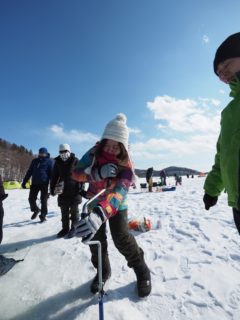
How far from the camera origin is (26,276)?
10.4 ft

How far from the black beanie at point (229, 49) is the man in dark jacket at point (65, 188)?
12.0 ft

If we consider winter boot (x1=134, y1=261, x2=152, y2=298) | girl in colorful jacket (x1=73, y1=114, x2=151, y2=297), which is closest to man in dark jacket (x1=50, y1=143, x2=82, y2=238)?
girl in colorful jacket (x1=73, y1=114, x2=151, y2=297)

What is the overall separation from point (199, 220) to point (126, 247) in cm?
368

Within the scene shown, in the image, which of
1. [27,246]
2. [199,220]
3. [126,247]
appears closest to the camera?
[126,247]

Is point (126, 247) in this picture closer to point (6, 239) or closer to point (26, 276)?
point (26, 276)

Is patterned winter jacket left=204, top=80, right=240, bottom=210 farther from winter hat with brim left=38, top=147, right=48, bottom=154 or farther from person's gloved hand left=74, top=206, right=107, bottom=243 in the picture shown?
winter hat with brim left=38, top=147, right=48, bottom=154

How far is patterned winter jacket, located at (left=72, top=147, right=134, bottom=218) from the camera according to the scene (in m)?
2.32

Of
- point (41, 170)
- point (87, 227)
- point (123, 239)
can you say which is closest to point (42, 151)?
point (41, 170)

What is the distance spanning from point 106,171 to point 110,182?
0.52 ft

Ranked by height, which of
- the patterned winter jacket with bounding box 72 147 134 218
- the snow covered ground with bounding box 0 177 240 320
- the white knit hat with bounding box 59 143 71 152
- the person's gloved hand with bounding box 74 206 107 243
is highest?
the white knit hat with bounding box 59 143 71 152

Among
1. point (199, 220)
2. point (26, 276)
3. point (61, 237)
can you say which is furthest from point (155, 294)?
point (199, 220)

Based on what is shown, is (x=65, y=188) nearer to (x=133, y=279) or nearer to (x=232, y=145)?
(x=133, y=279)

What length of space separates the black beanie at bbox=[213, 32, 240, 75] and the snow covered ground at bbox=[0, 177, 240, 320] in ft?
7.48

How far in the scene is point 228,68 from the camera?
1852 mm
